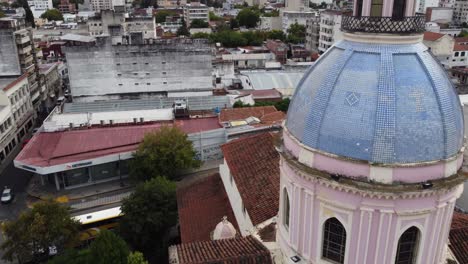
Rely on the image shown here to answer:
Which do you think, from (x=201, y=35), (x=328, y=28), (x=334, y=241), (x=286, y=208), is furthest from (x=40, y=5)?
(x=334, y=241)

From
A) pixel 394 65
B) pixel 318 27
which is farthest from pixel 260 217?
pixel 318 27

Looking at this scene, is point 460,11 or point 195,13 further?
point 460,11

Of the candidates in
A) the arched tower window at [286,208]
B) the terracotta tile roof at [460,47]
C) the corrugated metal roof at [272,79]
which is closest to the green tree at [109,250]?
the arched tower window at [286,208]

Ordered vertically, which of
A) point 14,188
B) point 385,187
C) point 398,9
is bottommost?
point 14,188

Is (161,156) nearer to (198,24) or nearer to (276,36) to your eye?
(276,36)

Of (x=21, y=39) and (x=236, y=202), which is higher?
(x=21, y=39)

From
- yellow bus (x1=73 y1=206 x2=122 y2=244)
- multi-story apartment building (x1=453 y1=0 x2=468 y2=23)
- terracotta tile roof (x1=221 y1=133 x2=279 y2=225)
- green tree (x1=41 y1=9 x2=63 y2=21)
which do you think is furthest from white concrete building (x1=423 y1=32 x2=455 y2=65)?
green tree (x1=41 y1=9 x2=63 y2=21)
